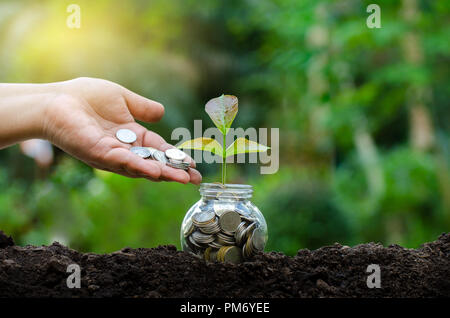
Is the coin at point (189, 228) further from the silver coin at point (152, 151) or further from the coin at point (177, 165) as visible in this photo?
the silver coin at point (152, 151)

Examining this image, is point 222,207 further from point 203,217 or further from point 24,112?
point 24,112

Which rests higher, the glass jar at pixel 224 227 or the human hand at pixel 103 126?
the human hand at pixel 103 126

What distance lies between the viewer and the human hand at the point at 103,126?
1948mm

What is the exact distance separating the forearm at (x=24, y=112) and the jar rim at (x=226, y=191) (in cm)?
80

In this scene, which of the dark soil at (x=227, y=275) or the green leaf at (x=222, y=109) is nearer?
the dark soil at (x=227, y=275)

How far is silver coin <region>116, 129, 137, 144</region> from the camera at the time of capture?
223 cm

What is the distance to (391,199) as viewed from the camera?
7941 mm

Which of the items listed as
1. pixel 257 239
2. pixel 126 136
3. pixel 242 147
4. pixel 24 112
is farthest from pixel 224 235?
pixel 24 112

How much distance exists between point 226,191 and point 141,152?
16.7 inches

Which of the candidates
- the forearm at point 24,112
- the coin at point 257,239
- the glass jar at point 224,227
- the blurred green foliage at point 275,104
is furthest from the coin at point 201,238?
the blurred green foliage at point 275,104

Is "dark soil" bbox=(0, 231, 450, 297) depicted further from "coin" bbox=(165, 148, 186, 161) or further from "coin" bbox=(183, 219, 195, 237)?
"coin" bbox=(165, 148, 186, 161)
